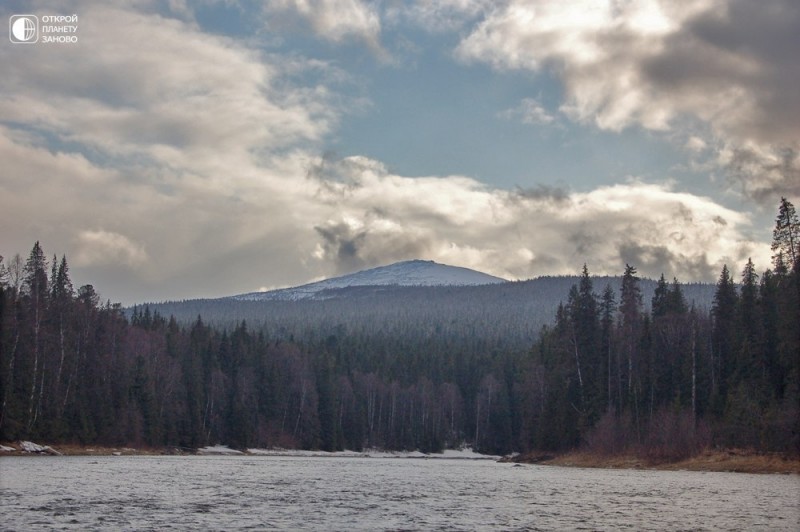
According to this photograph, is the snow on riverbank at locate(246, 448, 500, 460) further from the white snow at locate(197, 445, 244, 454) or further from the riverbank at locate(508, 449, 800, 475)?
the riverbank at locate(508, 449, 800, 475)

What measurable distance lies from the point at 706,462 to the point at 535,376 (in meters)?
57.0

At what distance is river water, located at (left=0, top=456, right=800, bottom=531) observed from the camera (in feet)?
106

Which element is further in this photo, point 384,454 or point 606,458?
point 384,454

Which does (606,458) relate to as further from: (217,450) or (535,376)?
(217,450)

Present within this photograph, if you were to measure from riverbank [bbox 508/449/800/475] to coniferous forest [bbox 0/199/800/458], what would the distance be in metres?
1.13

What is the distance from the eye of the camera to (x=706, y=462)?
80.1 meters

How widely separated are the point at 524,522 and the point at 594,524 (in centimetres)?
285

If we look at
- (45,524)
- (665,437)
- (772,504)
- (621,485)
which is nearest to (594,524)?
(772,504)

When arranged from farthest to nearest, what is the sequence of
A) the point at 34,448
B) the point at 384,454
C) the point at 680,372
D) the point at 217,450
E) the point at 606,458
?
the point at 384,454 < the point at 217,450 < the point at 680,372 < the point at 606,458 < the point at 34,448

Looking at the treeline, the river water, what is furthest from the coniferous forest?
the river water

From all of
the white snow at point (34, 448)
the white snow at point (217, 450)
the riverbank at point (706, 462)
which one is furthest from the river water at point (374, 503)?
the white snow at point (217, 450)

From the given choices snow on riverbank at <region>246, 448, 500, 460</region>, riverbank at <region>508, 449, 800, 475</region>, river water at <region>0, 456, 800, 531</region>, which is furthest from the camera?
snow on riverbank at <region>246, 448, 500, 460</region>

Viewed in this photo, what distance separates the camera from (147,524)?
30.8 m

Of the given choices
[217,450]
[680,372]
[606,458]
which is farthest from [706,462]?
[217,450]
